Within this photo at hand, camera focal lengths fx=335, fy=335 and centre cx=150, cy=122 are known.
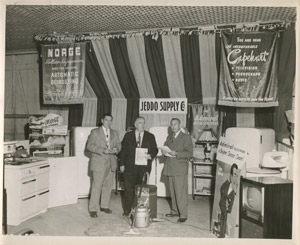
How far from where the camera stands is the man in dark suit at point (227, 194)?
11.0 feet

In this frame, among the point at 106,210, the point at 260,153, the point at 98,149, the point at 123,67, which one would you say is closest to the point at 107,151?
the point at 98,149

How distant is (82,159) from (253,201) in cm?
335

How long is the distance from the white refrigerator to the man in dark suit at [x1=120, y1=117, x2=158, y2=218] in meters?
1.26

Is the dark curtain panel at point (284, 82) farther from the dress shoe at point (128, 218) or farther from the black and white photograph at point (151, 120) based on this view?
the dress shoe at point (128, 218)

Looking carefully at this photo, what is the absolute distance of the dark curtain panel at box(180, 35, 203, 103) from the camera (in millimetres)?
5012

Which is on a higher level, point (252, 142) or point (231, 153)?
point (252, 142)

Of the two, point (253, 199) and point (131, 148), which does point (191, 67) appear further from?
point (253, 199)

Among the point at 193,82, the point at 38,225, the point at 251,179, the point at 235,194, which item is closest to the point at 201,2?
the point at 251,179

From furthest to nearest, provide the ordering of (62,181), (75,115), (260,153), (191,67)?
(75,115)
(191,67)
(62,181)
(260,153)

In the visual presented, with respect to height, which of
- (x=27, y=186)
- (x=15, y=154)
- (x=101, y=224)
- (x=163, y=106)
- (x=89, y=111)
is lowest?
(x=101, y=224)

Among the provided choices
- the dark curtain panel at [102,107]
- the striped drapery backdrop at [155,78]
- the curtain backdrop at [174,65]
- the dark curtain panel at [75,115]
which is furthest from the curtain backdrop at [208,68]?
the dark curtain panel at [75,115]

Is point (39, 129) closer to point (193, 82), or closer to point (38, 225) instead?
point (38, 225)

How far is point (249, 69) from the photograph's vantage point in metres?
Result: 3.91

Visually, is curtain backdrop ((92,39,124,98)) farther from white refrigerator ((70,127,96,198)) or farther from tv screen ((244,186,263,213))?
tv screen ((244,186,263,213))
